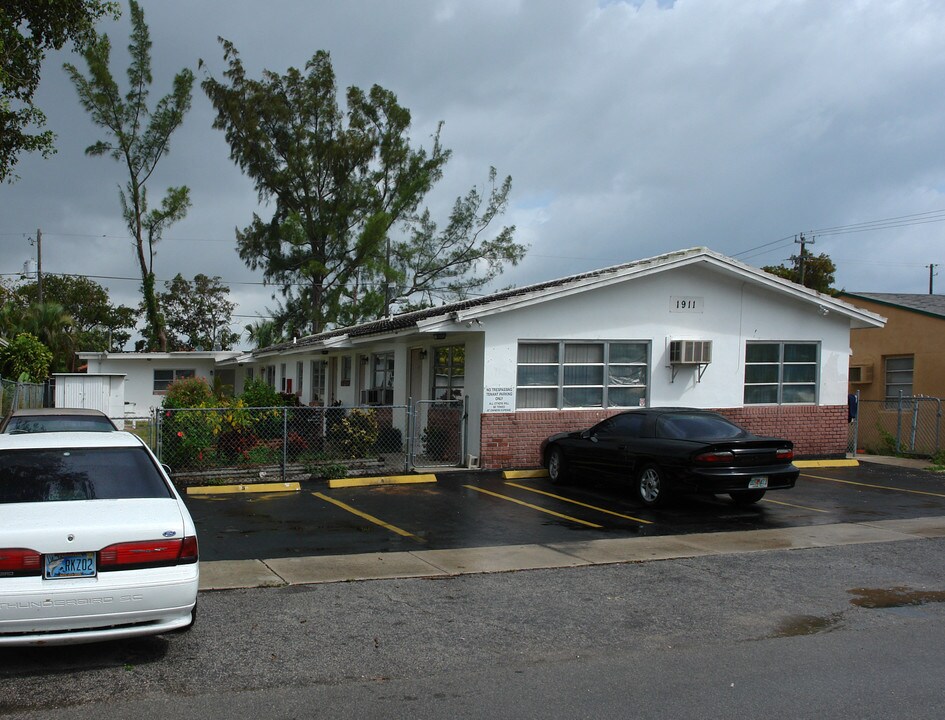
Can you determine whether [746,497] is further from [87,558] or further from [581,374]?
[87,558]

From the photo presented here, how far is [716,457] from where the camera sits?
466 inches

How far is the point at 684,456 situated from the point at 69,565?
869 cm

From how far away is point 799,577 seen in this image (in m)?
8.50

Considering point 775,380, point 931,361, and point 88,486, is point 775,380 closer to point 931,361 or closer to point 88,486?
point 931,361

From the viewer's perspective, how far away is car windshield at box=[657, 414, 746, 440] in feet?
40.9

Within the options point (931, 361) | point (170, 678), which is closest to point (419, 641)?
point (170, 678)

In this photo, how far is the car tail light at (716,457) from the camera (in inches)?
465

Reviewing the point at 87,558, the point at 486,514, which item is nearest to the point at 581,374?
the point at 486,514

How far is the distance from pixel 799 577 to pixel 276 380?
2841 cm

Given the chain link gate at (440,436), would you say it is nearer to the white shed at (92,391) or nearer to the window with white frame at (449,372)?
the window with white frame at (449,372)

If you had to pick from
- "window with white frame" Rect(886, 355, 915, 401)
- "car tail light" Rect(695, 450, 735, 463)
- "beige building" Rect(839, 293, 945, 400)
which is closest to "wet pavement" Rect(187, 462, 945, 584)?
"car tail light" Rect(695, 450, 735, 463)

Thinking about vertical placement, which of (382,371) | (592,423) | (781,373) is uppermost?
→ (781,373)

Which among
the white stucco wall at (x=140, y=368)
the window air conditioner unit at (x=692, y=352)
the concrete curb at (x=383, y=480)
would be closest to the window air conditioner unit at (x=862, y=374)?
the window air conditioner unit at (x=692, y=352)

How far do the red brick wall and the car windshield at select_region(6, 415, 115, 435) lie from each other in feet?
23.2
